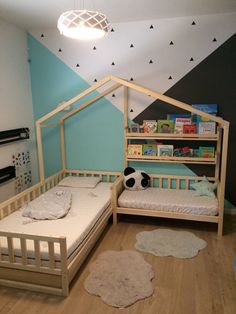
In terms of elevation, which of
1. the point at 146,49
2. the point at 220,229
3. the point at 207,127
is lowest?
the point at 220,229

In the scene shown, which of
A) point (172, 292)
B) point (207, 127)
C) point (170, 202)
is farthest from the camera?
point (207, 127)

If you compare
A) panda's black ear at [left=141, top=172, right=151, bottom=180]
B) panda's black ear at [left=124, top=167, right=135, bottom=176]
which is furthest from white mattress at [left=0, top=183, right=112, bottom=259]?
panda's black ear at [left=141, top=172, right=151, bottom=180]

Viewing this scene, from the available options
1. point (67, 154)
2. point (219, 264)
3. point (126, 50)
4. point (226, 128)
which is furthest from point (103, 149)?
point (219, 264)

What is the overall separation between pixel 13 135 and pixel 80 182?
1071 millimetres

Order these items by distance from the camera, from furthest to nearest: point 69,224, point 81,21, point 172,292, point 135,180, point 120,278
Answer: point 135,180 → point 69,224 → point 120,278 → point 172,292 → point 81,21

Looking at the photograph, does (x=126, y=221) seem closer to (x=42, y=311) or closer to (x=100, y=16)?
(x=42, y=311)

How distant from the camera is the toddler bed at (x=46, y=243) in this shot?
7.06 feet

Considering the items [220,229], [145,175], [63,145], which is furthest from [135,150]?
[220,229]

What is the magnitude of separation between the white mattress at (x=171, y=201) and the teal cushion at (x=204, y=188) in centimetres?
6

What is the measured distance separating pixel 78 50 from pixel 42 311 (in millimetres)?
3104

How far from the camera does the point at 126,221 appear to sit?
3.57 metres

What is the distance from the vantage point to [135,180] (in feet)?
11.8

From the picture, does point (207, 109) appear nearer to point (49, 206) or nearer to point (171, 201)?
point (171, 201)

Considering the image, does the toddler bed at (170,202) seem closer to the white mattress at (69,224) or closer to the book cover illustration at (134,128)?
the white mattress at (69,224)
